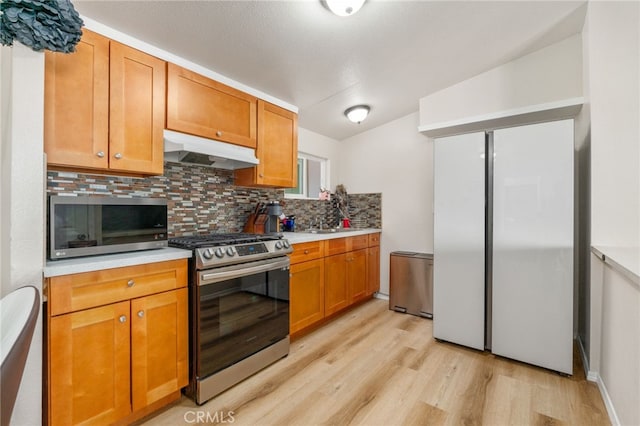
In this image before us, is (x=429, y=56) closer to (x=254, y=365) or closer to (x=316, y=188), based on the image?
(x=316, y=188)

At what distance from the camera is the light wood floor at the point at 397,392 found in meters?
1.71

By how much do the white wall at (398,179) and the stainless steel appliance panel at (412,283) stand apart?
1.20 ft

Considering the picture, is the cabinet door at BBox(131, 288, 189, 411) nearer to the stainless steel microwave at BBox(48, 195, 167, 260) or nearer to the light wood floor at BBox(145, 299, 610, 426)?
the light wood floor at BBox(145, 299, 610, 426)

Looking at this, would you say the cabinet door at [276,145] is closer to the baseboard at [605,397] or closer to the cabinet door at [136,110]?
the cabinet door at [136,110]

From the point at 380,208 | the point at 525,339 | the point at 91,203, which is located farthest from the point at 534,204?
the point at 91,203

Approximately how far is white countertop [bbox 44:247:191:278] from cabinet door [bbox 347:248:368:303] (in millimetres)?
1957

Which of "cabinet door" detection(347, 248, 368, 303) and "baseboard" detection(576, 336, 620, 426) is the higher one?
"cabinet door" detection(347, 248, 368, 303)

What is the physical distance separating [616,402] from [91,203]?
3.03 metres

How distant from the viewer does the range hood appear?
198 centimetres

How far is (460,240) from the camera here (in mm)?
2574

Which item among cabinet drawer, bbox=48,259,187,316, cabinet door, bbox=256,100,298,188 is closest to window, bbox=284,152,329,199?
cabinet door, bbox=256,100,298,188

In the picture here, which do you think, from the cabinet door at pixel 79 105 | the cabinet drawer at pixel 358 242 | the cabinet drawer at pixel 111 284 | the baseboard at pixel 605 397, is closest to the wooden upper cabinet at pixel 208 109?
the cabinet door at pixel 79 105

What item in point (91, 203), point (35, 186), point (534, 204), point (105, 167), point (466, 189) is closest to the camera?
point (35, 186)

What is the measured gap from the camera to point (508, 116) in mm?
2898
